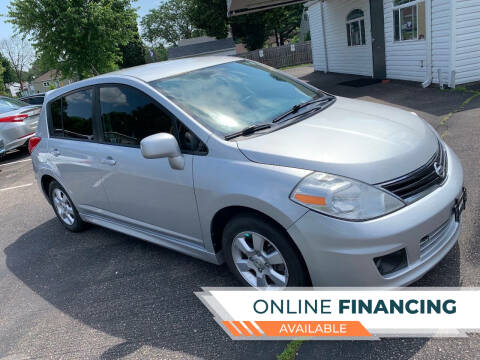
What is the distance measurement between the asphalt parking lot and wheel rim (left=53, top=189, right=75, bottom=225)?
0.70 feet

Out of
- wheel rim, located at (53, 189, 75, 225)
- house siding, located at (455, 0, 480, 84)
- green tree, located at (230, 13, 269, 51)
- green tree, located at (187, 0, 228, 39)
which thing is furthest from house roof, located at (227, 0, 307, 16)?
green tree, located at (230, 13, 269, 51)

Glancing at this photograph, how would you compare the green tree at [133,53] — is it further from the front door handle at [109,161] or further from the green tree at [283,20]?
the front door handle at [109,161]

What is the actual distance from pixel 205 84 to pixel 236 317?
194 cm

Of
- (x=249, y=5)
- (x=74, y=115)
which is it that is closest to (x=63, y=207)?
(x=74, y=115)

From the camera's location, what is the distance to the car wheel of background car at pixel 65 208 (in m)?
4.84

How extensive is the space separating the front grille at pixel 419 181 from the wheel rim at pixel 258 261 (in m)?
0.86

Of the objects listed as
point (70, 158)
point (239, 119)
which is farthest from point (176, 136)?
point (70, 158)

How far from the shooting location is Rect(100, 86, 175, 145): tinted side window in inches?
131

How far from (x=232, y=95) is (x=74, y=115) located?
1.92 meters

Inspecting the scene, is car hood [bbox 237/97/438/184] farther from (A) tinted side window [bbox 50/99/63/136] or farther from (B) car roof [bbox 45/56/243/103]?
(A) tinted side window [bbox 50/99/63/136]

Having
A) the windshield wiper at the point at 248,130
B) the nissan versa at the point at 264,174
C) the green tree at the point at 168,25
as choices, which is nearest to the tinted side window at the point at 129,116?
the nissan versa at the point at 264,174

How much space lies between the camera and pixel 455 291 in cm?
281

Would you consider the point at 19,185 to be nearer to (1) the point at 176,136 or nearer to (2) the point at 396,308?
(1) the point at 176,136

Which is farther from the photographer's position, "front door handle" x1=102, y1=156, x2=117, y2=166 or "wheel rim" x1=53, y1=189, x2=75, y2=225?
"wheel rim" x1=53, y1=189, x2=75, y2=225
